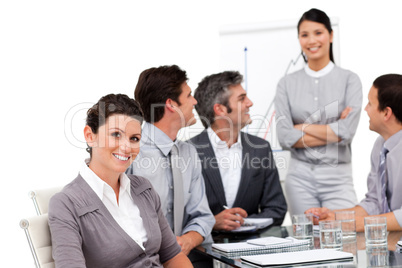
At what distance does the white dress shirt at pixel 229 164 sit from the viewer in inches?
128

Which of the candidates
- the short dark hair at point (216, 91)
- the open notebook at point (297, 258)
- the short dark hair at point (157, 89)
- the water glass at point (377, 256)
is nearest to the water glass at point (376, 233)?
the water glass at point (377, 256)

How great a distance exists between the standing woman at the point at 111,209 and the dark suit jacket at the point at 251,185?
106 centimetres

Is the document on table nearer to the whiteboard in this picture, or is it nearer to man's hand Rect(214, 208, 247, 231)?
man's hand Rect(214, 208, 247, 231)

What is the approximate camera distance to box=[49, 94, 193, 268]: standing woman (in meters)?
1.79

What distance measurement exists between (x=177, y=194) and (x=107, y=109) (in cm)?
79

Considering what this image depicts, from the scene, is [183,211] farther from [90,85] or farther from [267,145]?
[90,85]

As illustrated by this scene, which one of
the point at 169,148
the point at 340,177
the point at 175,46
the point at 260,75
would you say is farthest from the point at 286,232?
the point at 175,46

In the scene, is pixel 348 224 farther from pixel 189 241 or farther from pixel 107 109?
pixel 107 109

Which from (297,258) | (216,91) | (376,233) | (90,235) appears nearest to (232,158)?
(216,91)

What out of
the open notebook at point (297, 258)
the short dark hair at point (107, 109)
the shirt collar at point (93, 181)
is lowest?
the open notebook at point (297, 258)

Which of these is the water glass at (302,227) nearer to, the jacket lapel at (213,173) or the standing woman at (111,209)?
the standing woman at (111,209)

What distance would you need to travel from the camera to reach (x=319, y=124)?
3623 mm

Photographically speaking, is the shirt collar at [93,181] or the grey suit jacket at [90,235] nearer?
the grey suit jacket at [90,235]

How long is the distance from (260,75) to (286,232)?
2.11 m
